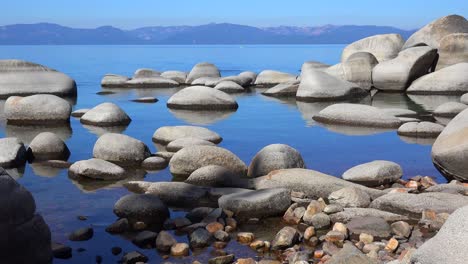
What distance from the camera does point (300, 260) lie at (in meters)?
5.72

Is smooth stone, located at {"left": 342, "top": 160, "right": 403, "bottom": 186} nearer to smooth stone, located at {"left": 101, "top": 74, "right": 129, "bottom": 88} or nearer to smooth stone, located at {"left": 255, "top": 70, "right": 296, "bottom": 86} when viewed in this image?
smooth stone, located at {"left": 255, "top": 70, "right": 296, "bottom": 86}

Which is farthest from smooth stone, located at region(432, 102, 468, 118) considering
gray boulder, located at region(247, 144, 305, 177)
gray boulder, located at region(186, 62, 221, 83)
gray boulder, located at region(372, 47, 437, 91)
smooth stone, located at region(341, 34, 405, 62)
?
gray boulder, located at region(186, 62, 221, 83)

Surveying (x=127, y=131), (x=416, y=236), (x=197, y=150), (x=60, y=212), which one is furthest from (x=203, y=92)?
(x=416, y=236)

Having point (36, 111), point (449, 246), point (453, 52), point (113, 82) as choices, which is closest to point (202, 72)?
point (113, 82)

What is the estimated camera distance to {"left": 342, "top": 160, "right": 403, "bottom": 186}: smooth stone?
883 centimetres

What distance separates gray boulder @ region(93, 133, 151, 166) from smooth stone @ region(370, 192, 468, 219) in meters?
4.25

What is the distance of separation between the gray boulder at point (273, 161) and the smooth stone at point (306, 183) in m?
0.62

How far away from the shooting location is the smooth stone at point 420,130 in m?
12.7

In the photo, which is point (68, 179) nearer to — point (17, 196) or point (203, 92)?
point (17, 196)

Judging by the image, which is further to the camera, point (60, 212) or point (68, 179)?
point (68, 179)

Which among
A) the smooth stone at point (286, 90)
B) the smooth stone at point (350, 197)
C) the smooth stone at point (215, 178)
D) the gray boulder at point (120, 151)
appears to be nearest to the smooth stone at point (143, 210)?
the smooth stone at point (215, 178)

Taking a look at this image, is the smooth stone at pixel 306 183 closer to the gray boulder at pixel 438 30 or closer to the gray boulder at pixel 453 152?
the gray boulder at pixel 453 152

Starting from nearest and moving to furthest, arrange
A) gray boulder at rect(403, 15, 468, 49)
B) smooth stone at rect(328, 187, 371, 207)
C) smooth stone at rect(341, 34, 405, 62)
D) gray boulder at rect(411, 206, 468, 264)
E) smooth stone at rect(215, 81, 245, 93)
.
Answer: gray boulder at rect(411, 206, 468, 264) → smooth stone at rect(328, 187, 371, 207) → smooth stone at rect(215, 81, 245, 93) → gray boulder at rect(403, 15, 468, 49) → smooth stone at rect(341, 34, 405, 62)

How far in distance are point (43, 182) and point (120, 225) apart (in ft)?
8.81
